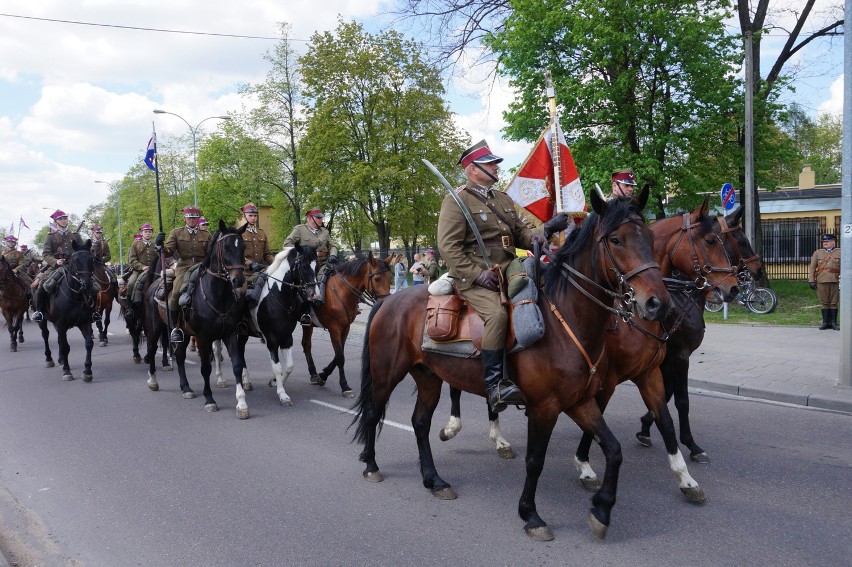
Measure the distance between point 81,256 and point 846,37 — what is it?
1205 cm

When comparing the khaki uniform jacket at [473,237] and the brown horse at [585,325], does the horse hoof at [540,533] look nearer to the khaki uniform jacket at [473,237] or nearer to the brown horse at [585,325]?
the brown horse at [585,325]

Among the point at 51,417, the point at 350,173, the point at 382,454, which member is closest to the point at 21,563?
the point at 382,454

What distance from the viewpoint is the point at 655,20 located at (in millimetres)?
16844

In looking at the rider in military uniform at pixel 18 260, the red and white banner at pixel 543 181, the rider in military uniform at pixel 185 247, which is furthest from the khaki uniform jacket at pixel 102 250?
the red and white banner at pixel 543 181

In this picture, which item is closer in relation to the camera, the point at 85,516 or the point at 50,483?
the point at 85,516

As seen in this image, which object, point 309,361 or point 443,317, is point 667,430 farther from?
point 309,361

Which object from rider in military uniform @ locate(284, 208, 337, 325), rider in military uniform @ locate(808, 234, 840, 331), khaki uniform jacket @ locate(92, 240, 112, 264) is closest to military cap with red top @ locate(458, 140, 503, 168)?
rider in military uniform @ locate(284, 208, 337, 325)

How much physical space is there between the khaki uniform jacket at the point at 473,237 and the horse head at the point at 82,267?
8.41 meters

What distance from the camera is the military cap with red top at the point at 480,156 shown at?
475cm

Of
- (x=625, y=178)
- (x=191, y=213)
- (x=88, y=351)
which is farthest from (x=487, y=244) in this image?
(x=88, y=351)

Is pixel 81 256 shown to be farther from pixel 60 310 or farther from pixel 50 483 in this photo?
pixel 50 483

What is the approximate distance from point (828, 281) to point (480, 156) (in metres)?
12.4

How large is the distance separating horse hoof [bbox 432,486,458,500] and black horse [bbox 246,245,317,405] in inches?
168

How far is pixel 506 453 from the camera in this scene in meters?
5.92
